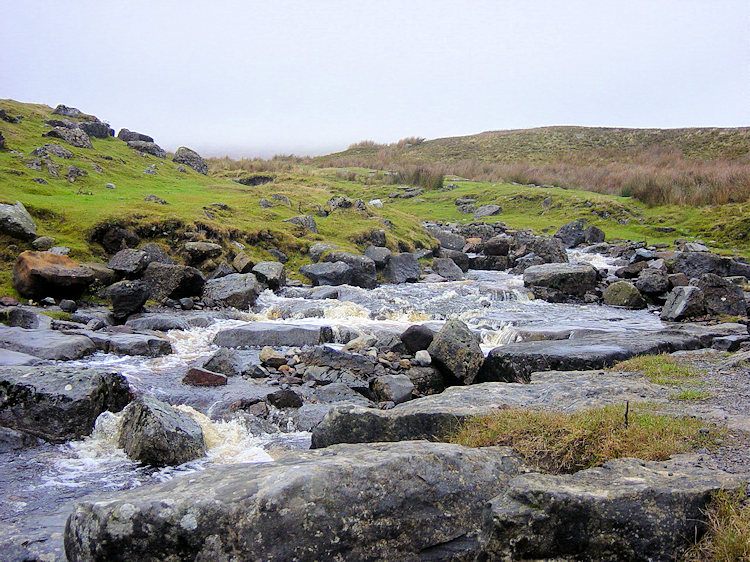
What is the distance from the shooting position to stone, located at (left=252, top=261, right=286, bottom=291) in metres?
22.0

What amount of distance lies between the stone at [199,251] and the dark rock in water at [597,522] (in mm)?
20054

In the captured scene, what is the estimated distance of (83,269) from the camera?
17.4 metres

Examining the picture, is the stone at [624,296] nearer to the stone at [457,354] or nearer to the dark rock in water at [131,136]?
the stone at [457,354]

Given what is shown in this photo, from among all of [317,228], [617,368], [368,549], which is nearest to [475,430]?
[368,549]

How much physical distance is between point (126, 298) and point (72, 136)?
26890 millimetres

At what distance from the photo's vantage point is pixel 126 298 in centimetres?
1667

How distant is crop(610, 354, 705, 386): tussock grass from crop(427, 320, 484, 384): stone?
10.5 feet

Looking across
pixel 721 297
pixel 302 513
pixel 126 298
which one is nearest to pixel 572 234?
pixel 721 297

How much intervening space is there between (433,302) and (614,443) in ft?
51.7

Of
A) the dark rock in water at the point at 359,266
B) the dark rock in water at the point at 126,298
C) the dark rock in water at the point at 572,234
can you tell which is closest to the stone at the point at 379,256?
the dark rock in water at the point at 359,266

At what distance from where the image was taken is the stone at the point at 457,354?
39.3 feet

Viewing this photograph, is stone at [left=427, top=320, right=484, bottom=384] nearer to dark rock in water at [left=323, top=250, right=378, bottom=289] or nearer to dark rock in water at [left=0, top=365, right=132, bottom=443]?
dark rock in water at [left=0, top=365, right=132, bottom=443]

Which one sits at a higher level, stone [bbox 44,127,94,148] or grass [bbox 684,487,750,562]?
stone [bbox 44,127,94,148]

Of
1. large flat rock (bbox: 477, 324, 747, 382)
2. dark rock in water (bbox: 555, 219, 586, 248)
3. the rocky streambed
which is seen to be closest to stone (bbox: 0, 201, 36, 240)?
the rocky streambed
